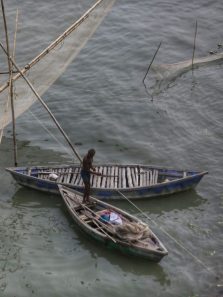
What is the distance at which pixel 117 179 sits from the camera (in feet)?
53.5

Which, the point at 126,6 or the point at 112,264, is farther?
the point at 126,6

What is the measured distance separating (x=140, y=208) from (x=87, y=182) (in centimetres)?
183

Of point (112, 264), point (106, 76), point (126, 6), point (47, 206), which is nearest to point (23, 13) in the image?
point (126, 6)

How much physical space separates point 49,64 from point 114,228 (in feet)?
19.8

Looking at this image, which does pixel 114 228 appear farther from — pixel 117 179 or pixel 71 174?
pixel 71 174

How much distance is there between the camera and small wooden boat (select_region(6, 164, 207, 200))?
15656 mm

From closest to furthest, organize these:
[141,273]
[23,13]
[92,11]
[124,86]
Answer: [141,273] → [92,11] → [124,86] → [23,13]

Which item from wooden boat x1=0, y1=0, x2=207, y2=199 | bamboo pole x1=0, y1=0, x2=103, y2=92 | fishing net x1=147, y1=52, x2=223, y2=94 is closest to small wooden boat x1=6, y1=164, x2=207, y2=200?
wooden boat x1=0, y1=0, x2=207, y2=199

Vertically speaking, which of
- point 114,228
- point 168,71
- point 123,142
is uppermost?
point 168,71

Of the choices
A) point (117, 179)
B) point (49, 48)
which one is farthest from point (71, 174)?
point (49, 48)

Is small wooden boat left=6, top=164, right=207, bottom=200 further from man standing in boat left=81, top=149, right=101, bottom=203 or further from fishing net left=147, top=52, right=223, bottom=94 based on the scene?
fishing net left=147, top=52, right=223, bottom=94

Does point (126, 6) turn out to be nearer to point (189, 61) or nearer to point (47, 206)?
point (189, 61)

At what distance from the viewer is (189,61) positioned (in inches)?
867

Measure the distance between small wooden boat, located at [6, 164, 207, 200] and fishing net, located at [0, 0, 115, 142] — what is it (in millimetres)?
1739
